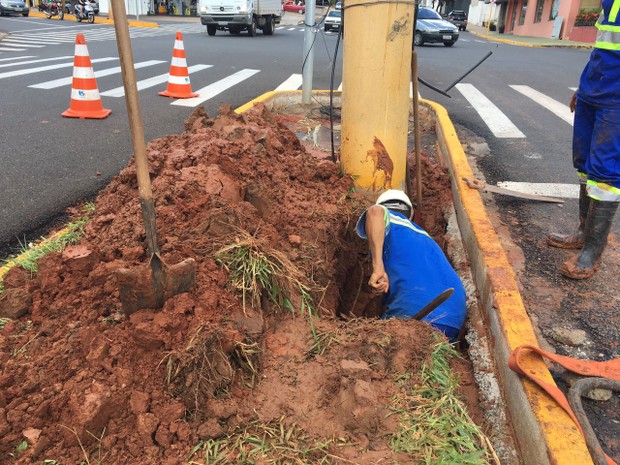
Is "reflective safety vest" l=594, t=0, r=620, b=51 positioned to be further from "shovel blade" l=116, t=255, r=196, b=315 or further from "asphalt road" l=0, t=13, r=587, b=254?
"shovel blade" l=116, t=255, r=196, b=315

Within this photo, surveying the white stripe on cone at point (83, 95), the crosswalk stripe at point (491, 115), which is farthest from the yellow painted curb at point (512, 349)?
the white stripe on cone at point (83, 95)

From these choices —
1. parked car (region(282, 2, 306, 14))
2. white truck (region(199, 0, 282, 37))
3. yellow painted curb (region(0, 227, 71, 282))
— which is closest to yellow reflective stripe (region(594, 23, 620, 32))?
yellow painted curb (region(0, 227, 71, 282))

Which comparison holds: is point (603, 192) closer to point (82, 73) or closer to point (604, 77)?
point (604, 77)

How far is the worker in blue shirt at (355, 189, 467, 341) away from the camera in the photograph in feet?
10.8

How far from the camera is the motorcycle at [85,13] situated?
31469mm

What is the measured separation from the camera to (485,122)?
7785 mm

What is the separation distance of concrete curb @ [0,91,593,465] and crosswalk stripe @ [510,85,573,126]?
5.01m

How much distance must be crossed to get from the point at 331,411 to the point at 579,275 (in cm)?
210

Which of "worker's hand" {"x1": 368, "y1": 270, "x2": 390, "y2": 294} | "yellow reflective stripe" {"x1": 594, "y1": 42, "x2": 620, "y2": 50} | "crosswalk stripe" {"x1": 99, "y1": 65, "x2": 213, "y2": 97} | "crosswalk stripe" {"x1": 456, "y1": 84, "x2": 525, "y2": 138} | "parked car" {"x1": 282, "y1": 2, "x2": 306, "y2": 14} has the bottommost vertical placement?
"worker's hand" {"x1": 368, "y1": 270, "x2": 390, "y2": 294}

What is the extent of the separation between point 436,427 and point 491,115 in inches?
281

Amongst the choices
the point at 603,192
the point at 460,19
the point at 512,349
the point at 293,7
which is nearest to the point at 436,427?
the point at 512,349

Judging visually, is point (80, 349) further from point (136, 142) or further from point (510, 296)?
point (510, 296)

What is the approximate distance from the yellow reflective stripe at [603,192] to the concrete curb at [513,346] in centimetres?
68

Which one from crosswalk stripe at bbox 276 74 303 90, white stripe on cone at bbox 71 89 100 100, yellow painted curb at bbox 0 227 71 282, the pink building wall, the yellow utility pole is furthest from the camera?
the pink building wall
